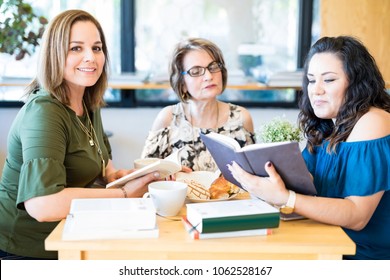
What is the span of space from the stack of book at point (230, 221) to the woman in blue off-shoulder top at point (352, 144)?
0.46ft

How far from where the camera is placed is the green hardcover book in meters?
1.19

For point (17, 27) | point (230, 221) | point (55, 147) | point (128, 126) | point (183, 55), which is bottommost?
point (128, 126)

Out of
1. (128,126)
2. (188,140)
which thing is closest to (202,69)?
(188,140)

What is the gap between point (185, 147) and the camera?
2.33 metres

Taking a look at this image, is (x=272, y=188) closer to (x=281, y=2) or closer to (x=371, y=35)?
(x=371, y=35)

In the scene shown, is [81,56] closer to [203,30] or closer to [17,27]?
[17,27]

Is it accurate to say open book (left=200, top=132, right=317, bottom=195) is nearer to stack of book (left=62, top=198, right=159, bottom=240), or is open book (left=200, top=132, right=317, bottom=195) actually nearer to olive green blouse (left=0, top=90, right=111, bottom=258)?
stack of book (left=62, top=198, right=159, bottom=240)

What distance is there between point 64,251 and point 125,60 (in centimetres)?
265

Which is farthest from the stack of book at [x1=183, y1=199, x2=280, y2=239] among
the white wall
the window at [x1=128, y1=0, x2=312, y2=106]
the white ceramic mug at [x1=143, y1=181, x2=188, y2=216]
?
the white wall

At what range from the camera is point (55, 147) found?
1499 millimetres

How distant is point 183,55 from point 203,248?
52.4 inches

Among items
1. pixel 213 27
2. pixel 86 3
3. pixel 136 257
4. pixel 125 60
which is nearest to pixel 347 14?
pixel 213 27

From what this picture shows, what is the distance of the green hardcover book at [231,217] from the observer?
119cm

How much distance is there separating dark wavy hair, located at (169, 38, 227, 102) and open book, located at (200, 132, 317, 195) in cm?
93
